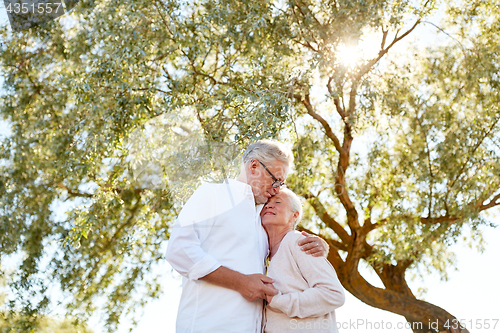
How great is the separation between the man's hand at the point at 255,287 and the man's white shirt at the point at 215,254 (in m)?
0.05

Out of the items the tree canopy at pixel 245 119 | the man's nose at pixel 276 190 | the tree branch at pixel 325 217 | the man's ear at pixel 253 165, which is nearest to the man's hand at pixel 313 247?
the man's nose at pixel 276 190

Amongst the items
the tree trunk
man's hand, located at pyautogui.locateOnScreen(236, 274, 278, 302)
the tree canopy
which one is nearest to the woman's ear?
man's hand, located at pyautogui.locateOnScreen(236, 274, 278, 302)

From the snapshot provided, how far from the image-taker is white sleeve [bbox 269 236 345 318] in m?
2.37

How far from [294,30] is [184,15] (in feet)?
5.41

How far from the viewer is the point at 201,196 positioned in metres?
2.49

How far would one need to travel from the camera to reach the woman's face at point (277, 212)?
8.94ft

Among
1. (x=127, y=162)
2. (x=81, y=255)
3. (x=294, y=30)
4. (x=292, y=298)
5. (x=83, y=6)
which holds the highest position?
(x=83, y=6)

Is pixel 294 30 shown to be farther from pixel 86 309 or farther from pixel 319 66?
pixel 86 309

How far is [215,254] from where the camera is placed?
239 cm

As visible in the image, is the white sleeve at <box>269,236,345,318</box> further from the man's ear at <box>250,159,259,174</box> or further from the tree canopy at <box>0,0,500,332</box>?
the tree canopy at <box>0,0,500,332</box>

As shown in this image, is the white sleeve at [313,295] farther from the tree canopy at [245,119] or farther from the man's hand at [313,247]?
the tree canopy at [245,119]

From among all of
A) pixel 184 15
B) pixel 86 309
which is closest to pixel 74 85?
pixel 184 15

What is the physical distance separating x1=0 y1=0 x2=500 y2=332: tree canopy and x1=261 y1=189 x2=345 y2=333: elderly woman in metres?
3.34

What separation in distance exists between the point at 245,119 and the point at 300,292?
3673 mm
